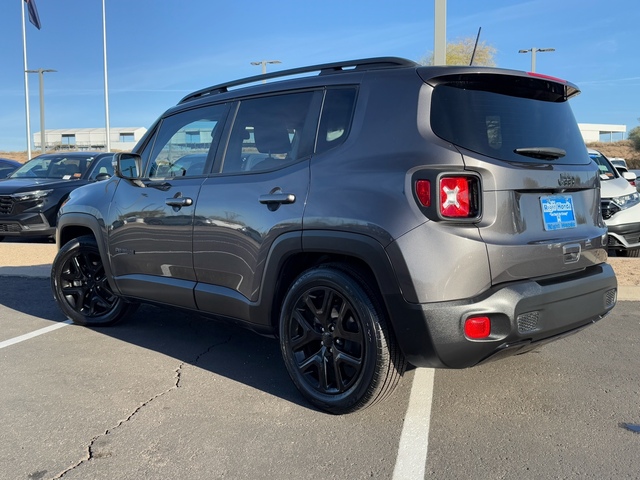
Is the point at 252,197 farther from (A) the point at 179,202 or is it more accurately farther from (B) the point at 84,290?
(B) the point at 84,290

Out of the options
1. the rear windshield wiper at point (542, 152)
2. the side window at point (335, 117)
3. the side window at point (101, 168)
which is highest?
the side window at point (335, 117)

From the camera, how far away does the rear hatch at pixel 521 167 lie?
2.97m

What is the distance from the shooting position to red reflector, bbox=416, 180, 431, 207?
291 centimetres

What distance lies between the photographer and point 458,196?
2926mm

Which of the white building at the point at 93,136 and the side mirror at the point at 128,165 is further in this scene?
the white building at the point at 93,136

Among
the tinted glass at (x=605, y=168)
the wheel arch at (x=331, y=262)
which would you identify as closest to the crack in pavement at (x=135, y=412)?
the wheel arch at (x=331, y=262)

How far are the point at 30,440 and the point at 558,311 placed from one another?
2859 mm

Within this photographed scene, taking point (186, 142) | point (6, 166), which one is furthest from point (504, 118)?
point (6, 166)

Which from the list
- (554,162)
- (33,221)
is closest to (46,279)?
(33,221)

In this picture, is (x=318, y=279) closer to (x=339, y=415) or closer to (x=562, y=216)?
(x=339, y=415)

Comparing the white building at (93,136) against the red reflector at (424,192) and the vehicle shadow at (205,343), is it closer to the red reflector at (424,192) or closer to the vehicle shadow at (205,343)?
the vehicle shadow at (205,343)

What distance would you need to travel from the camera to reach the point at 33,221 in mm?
9906

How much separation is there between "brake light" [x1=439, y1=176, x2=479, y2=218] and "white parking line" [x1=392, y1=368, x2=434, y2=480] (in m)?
1.18

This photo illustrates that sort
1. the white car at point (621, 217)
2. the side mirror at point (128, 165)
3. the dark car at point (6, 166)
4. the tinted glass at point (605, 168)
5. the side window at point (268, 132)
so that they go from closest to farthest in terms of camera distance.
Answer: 1. the side window at point (268, 132)
2. the side mirror at point (128, 165)
3. the white car at point (621, 217)
4. the tinted glass at point (605, 168)
5. the dark car at point (6, 166)
